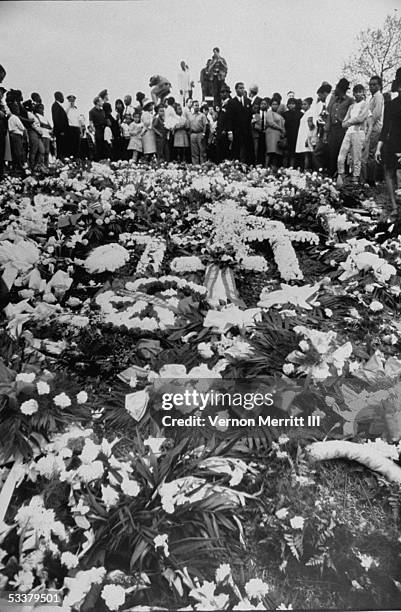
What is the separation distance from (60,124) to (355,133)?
135cm

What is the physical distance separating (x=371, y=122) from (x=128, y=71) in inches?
44.5

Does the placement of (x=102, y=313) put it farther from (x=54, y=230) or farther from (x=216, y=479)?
(x=216, y=479)

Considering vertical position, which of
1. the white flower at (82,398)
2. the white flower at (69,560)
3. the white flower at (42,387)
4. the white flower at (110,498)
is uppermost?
the white flower at (42,387)

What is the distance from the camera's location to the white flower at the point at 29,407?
7.14ft

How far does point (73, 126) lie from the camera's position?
7.63ft

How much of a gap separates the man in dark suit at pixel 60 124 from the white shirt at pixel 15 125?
0.16 m

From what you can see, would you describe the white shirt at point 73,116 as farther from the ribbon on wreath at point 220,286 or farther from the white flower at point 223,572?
the white flower at point 223,572

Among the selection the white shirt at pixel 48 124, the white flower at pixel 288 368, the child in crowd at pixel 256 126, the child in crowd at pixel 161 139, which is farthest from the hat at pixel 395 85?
the white shirt at pixel 48 124

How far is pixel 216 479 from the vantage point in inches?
84.3

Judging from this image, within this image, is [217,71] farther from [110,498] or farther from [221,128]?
[110,498]

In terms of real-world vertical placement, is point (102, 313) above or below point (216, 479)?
above

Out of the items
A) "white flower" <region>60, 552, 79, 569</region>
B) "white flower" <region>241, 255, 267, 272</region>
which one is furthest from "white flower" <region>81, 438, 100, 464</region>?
"white flower" <region>241, 255, 267, 272</region>

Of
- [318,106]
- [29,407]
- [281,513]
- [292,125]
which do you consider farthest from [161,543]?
[318,106]

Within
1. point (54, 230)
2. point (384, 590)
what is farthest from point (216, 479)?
point (54, 230)
